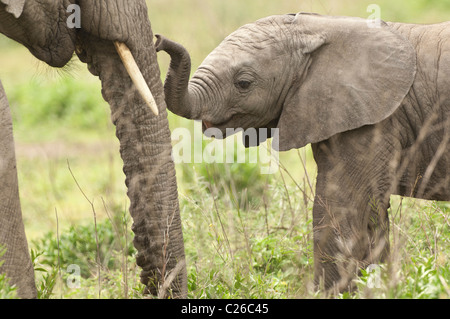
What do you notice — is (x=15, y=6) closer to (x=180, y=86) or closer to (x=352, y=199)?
(x=180, y=86)

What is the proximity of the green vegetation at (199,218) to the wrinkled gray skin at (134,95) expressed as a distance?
0.57 ft

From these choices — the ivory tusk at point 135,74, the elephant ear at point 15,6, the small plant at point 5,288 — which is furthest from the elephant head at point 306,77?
the small plant at point 5,288

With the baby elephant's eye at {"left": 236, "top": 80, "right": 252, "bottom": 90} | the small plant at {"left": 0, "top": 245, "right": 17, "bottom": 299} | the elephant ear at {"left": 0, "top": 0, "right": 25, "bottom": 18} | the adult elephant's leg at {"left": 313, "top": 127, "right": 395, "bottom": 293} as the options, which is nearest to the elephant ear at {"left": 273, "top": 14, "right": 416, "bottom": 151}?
the adult elephant's leg at {"left": 313, "top": 127, "right": 395, "bottom": 293}

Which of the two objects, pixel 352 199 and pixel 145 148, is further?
pixel 352 199

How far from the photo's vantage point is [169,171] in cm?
394

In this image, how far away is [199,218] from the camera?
17.8ft

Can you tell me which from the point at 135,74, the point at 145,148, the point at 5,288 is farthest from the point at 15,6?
the point at 5,288

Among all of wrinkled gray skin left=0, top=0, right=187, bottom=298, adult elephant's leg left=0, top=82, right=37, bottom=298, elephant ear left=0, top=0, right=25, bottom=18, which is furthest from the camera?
wrinkled gray skin left=0, top=0, right=187, bottom=298

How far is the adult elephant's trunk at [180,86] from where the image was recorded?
4.14m

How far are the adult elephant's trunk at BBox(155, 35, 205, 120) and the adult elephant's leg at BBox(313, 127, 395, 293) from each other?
0.73 meters

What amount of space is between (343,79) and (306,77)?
0.20 meters

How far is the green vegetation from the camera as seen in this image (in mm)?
4121

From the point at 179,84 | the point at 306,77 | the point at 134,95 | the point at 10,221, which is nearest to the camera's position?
the point at 10,221

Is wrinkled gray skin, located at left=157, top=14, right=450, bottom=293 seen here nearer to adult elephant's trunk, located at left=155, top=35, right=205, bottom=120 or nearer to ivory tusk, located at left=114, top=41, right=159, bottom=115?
adult elephant's trunk, located at left=155, top=35, right=205, bottom=120
